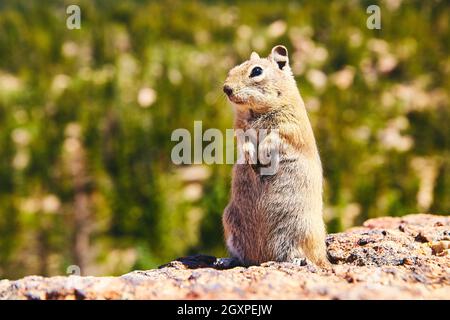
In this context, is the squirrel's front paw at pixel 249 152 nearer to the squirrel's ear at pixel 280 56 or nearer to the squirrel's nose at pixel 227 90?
the squirrel's nose at pixel 227 90

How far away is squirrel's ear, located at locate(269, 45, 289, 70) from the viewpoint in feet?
18.4

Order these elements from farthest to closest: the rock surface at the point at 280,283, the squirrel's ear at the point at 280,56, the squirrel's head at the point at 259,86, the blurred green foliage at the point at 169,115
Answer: the blurred green foliage at the point at 169,115
the squirrel's ear at the point at 280,56
the squirrel's head at the point at 259,86
the rock surface at the point at 280,283

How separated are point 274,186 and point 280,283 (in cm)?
114

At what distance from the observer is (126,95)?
15.3 meters

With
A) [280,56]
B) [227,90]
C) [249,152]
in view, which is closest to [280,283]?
[249,152]

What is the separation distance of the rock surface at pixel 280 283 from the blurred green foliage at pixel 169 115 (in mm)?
5502

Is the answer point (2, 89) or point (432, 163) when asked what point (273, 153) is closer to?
point (432, 163)

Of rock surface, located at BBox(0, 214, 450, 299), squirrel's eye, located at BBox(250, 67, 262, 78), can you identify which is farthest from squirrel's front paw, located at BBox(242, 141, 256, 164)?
rock surface, located at BBox(0, 214, 450, 299)

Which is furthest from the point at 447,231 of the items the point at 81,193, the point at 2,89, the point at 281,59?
the point at 2,89

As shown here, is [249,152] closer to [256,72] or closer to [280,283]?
[256,72]

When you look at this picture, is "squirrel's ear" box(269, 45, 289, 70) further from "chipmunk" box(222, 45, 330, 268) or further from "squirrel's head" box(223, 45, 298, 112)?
"chipmunk" box(222, 45, 330, 268)

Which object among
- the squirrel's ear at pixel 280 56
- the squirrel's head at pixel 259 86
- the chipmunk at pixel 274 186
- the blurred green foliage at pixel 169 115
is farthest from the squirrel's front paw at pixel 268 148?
the blurred green foliage at pixel 169 115

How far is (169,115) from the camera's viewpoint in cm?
1367

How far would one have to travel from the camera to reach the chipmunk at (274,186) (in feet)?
16.5
